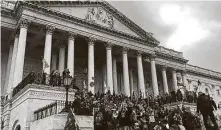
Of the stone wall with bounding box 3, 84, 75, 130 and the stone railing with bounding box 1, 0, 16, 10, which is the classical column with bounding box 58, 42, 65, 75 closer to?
A: the stone railing with bounding box 1, 0, 16, 10

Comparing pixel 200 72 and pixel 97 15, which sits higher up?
pixel 97 15

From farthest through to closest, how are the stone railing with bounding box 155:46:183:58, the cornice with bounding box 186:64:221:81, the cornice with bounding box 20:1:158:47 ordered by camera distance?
the cornice with bounding box 186:64:221:81 → the stone railing with bounding box 155:46:183:58 → the cornice with bounding box 20:1:158:47

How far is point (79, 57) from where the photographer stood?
38812 millimetres

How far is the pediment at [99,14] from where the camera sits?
100ft

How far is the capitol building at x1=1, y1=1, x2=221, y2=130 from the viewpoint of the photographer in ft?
65.4

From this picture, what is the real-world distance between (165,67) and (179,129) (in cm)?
3064

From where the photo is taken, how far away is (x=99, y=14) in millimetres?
34344

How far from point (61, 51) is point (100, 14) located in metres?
8.33

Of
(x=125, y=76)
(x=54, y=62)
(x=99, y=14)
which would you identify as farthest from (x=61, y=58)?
(x=125, y=76)

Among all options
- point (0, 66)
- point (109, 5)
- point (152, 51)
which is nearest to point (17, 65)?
point (0, 66)

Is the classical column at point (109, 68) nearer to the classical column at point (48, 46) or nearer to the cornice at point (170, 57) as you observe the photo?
the classical column at point (48, 46)

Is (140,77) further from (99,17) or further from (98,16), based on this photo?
(98,16)

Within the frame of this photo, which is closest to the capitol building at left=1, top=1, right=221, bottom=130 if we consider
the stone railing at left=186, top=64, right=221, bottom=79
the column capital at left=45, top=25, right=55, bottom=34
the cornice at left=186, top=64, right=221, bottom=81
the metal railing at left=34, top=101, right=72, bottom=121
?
the column capital at left=45, top=25, right=55, bottom=34

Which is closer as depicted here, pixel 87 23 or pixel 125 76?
pixel 87 23
